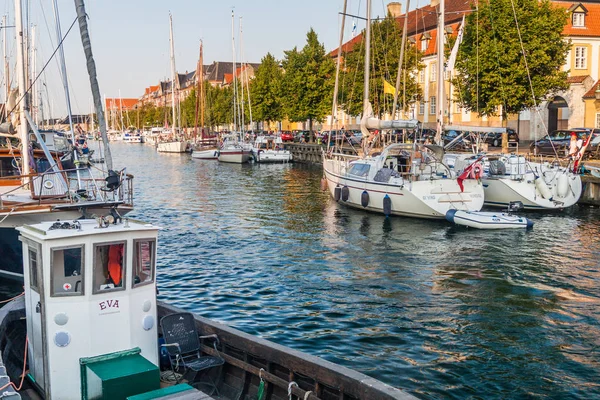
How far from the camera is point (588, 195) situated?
3712 cm

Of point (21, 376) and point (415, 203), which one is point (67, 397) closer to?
point (21, 376)

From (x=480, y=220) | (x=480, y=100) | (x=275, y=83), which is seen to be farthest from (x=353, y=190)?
(x=275, y=83)

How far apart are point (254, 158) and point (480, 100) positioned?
102 ft

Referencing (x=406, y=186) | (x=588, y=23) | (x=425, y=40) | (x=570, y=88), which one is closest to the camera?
(x=406, y=186)

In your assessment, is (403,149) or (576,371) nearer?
(576,371)

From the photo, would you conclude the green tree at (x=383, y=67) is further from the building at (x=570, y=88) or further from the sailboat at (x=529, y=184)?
the sailboat at (x=529, y=184)

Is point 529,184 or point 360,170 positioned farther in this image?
point 360,170

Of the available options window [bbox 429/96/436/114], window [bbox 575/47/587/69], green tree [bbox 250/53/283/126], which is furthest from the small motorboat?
green tree [bbox 250/53/283/126]

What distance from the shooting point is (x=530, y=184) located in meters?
35.1

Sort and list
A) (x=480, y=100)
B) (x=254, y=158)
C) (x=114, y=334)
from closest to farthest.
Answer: (x=114, y=334) → (x=480, y=100) → (x=254, y=158)

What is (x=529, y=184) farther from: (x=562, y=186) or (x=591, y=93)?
(x=591, y=93)

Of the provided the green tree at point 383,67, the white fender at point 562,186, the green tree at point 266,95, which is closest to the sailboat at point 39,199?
the white fender at point 562,186

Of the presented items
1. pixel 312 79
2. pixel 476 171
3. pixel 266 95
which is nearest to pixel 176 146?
pixel 266 95

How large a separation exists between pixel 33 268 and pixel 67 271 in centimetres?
78
